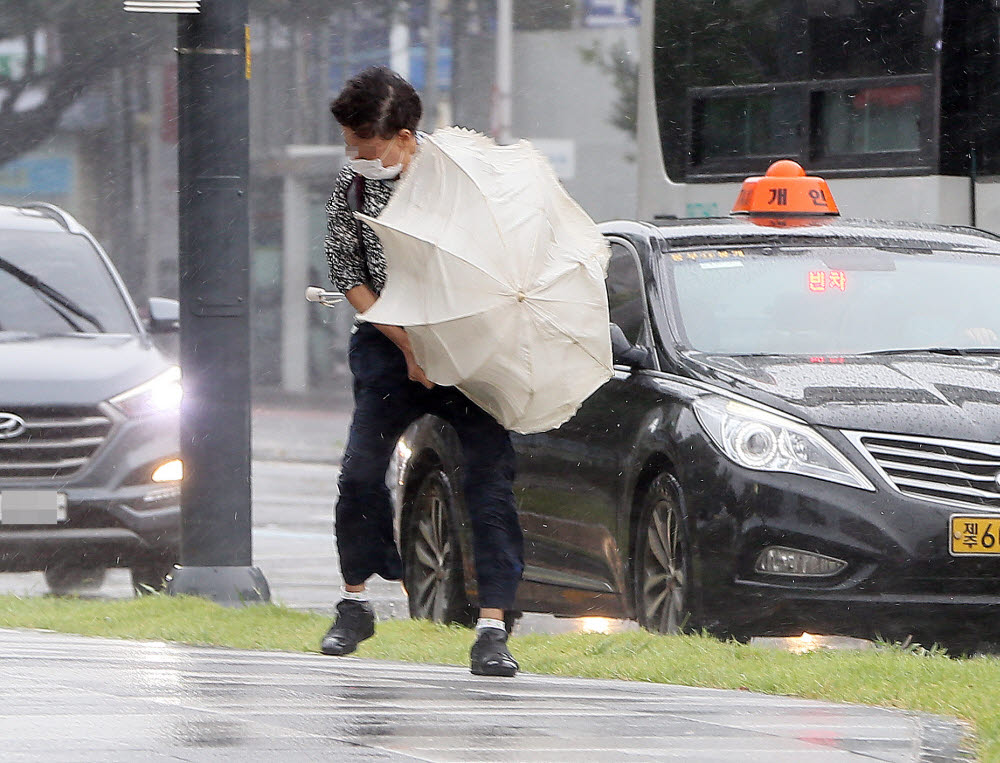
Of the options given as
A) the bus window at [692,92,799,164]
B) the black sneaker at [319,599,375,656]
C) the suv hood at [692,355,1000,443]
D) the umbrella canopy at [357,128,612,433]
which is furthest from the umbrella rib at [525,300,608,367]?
the bus window at [692,92,799,164]

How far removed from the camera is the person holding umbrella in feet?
20.4

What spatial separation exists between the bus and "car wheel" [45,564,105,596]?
3.40 m

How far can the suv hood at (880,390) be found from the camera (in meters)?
7.18

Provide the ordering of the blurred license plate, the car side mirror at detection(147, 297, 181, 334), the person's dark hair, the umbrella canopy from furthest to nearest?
the car side mirror at detection(147, 297, 181, 334), the blurred license plate, the person's dark hair, the umbrella canopy

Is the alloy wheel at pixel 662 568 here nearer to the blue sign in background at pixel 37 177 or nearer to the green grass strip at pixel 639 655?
the green grass strip at pixel 639 655

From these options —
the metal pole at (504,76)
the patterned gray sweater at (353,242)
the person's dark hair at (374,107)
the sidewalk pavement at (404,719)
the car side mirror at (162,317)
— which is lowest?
the sidewalk pavement at (404,719)

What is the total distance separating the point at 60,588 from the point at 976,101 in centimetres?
532

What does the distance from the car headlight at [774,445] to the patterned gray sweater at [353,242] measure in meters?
1.46

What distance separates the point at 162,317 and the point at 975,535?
18.0 ft

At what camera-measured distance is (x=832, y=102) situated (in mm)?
12508

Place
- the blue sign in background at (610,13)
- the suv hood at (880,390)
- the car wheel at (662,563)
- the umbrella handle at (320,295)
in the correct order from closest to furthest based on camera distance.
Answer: the suv hood at (880,390) < the car wheel at (662,563) < the umbrella handle at (320,295) < the blue sign in background at (610,13)

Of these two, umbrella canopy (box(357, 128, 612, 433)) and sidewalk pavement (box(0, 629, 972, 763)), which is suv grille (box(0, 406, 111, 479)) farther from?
umbrella canopy (box(357, 128, 612, 433))

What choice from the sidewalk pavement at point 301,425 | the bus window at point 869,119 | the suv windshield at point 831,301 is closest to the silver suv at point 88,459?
the suv windshield at point 831,301

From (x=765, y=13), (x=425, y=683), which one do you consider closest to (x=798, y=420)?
(x=425, y=683)
